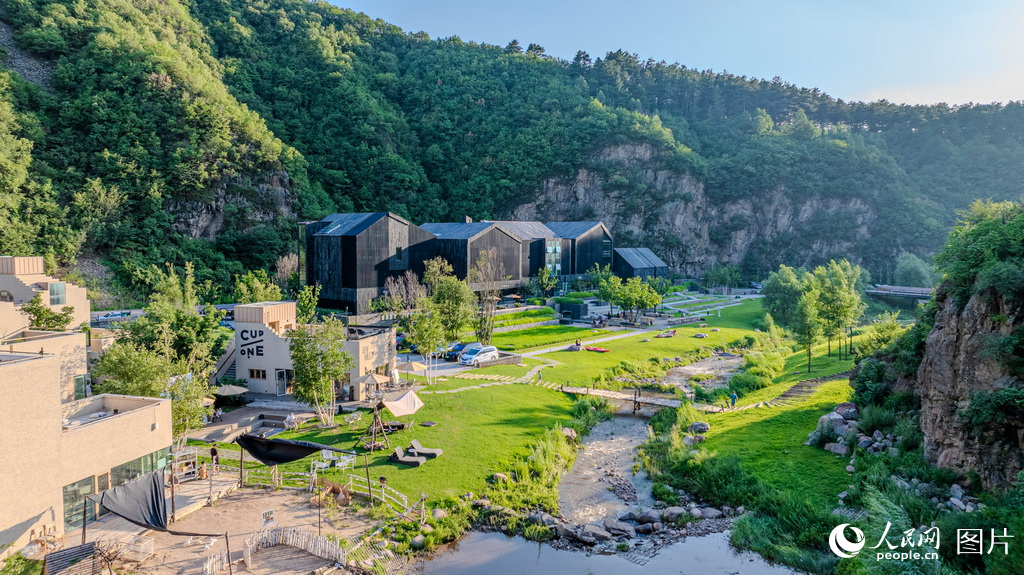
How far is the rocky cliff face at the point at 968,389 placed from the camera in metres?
15.4

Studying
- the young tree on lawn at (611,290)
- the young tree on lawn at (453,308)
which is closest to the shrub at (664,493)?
the young tree on lawn at (453,308)

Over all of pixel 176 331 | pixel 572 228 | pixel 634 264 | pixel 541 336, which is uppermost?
pixel 572 228

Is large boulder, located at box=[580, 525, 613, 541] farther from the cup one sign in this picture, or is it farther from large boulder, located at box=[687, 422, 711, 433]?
the cup one sign

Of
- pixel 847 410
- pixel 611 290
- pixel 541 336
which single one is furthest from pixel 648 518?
pixel 611 290

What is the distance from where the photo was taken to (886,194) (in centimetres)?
10194

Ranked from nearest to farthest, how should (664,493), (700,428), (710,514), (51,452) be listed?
(51,452)
(710,514)
(664,493)
(700,428)

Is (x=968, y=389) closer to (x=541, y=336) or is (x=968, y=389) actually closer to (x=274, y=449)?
(x=274, y=449)

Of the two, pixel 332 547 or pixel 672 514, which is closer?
pixel 332 547

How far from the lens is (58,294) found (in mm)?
26438

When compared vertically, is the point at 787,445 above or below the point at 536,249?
below

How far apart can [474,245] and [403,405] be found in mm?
35887

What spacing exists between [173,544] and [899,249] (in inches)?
4454

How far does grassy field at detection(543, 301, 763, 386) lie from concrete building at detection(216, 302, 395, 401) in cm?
1106

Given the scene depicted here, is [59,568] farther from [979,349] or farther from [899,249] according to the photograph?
[899,249]
